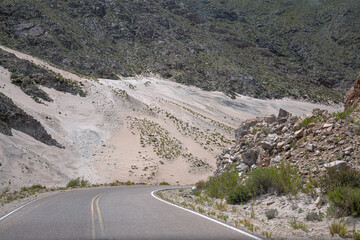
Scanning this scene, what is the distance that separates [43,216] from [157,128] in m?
33.6

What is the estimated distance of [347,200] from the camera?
5.37 metres

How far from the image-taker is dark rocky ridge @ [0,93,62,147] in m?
24.5

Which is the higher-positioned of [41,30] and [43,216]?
[41,30]

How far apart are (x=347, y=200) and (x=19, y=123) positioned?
2887 cm

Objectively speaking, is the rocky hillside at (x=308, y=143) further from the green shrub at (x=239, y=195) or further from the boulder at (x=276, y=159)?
the green shrub at (x=239, y=195)

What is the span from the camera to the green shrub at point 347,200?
5.22 meters

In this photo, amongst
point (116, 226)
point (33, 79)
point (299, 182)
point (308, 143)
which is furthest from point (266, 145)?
point (33, 79)

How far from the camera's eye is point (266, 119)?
13125 millimetres

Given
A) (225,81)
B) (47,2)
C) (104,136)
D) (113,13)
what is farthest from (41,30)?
(225,81)

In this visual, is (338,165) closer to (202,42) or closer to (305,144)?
(305,144)

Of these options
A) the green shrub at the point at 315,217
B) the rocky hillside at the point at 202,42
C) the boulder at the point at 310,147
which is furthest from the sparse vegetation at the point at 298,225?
the rocky hillside at the point at 202,42

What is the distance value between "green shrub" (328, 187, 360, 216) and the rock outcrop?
118 cm

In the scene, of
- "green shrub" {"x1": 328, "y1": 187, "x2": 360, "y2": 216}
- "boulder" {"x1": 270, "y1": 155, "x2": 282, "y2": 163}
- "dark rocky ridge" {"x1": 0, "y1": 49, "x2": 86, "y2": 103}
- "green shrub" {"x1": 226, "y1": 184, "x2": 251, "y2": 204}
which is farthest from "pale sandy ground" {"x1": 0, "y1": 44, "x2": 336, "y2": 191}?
"green shrub" {"x1": 328, "y1": 187, "x2": 360, "y2": 216}

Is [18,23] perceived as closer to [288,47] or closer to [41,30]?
[41,30]
